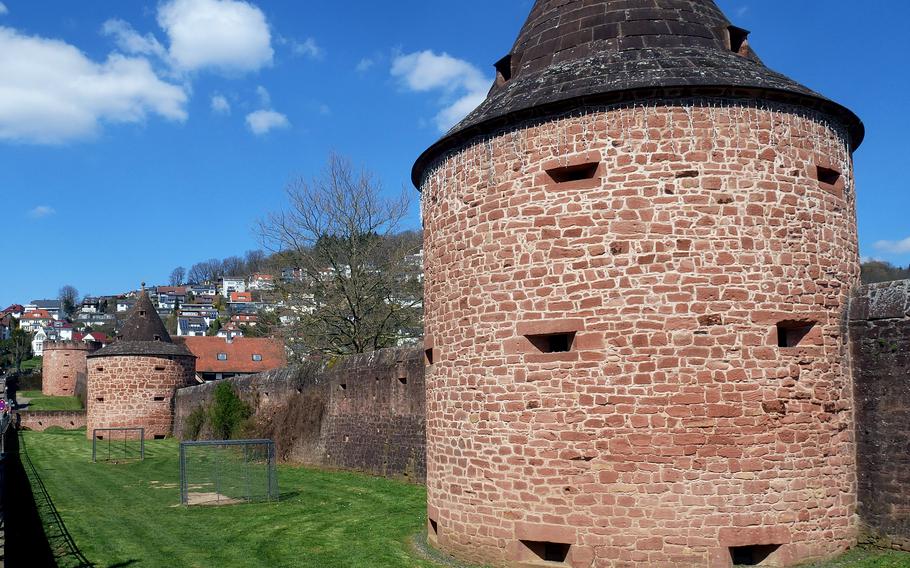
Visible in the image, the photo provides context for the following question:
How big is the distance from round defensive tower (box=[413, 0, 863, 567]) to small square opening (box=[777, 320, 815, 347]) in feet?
0.09

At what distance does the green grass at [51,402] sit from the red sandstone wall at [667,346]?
4854 cm

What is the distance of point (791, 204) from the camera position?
892 centimetres

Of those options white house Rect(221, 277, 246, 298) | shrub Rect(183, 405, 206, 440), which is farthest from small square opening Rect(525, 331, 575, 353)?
white house Rect(221, 277, 246, 298)

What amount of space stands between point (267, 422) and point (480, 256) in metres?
16.7

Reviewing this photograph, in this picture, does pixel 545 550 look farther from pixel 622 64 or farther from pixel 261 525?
pixel 261 525

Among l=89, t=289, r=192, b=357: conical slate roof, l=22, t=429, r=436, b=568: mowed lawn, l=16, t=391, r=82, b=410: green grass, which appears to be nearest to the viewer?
l=22, t=429, r=436, b=568: mowed lawn

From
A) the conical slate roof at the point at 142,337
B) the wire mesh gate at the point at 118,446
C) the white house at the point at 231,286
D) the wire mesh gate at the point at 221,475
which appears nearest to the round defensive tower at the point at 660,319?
the wire mesh gate at the point at 221,475

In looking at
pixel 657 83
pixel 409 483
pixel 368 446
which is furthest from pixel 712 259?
pixel 368 446

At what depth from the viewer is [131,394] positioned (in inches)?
1312

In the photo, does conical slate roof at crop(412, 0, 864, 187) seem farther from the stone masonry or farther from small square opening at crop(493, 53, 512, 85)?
the stone masonry

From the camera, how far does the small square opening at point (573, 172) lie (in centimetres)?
894

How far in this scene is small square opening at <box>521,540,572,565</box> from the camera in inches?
351

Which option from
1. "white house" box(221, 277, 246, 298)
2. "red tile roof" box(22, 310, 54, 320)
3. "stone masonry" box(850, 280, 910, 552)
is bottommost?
"stone masonry" box(850, 280, 910, 552)

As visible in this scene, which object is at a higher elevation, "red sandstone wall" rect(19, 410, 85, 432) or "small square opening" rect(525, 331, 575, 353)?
"small square opening" rect(525, 331, 575, 353)
